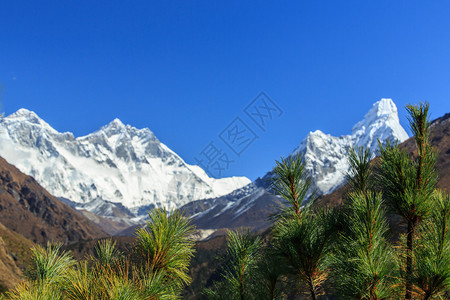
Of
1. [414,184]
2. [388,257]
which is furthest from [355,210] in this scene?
[414,184]

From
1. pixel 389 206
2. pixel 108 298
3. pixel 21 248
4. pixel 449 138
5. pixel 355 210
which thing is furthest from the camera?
A: pixel 449 138

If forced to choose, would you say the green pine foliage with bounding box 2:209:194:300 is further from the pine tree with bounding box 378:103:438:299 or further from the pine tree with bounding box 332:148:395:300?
the pine tree with bounding box 378:103:438:299

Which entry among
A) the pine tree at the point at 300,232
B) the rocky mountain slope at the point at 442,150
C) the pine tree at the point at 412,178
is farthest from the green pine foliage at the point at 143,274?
the rocky mountain slope at the point at 442,150

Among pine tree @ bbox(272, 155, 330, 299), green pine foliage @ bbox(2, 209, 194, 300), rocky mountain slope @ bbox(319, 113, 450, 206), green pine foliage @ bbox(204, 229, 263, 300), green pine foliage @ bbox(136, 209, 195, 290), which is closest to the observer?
green pine foliage @ bbox(2, 209, 194, 300)

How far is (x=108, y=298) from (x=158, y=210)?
149cm

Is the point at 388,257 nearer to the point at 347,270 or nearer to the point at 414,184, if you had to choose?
the point at 347,270

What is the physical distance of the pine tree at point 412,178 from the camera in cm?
543

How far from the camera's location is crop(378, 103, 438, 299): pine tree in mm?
5430

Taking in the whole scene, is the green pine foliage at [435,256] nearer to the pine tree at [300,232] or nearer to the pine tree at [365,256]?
the pine tree at [365,256]

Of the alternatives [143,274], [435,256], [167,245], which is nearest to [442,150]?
[435,256]

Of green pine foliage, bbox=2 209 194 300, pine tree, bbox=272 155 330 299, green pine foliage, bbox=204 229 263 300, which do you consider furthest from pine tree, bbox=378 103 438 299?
green pine foliage, bbox=2 209 194 300

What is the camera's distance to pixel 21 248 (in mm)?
127875

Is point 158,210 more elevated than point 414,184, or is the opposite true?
point 414,184

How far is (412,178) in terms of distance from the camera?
5.52m
